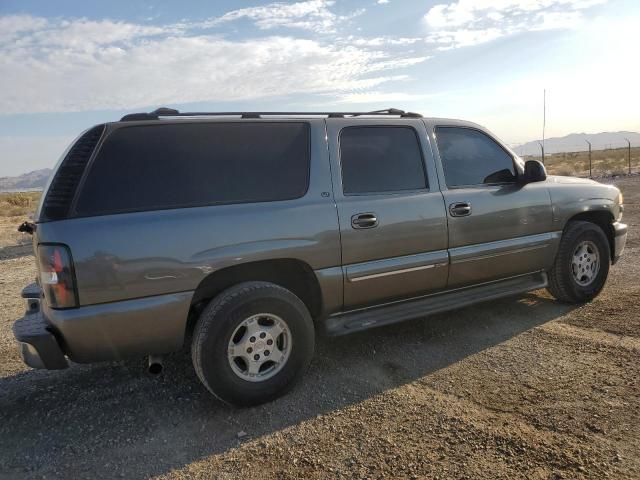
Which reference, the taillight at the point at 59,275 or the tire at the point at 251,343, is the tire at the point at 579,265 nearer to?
the tire at the point at 251,343

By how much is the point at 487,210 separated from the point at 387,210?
1071mm

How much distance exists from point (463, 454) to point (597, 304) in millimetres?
3136

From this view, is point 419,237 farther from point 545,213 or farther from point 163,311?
point 163,311

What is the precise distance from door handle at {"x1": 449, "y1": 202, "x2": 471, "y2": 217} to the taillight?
2.80 metres

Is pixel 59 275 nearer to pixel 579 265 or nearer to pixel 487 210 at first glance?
pixel 487 210

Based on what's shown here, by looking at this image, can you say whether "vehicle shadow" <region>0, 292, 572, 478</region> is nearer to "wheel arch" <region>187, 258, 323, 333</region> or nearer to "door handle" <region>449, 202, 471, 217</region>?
"wheel arch" <region>187, 258, 323, 333</region>

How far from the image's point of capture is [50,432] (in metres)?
3.10

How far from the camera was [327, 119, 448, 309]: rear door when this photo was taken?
11.8ft

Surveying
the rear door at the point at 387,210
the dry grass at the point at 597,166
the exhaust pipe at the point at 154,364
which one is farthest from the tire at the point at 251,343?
the dry grass at the point at 597,166

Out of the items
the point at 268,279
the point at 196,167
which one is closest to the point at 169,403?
the point at 268,279

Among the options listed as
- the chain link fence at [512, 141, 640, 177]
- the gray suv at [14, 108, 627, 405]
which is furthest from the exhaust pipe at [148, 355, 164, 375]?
the chain link fence at [512, 141, 640, 177]

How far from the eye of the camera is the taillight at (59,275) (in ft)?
8.93

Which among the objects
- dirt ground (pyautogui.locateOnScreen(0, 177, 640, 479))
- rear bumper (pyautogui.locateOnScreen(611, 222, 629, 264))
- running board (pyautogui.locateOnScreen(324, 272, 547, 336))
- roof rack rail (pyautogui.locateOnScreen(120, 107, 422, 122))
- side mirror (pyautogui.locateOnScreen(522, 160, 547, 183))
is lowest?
dirt ground (pyautogui.locateOnScreen(0, 177, 640, 479))

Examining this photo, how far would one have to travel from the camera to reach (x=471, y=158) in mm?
4371
